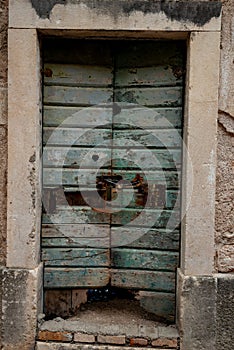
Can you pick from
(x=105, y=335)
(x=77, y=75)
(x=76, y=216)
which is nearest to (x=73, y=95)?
(x=77, y=75)

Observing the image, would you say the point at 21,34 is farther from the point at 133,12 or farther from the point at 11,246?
the point at 11,246

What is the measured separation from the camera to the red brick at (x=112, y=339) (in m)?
2.90

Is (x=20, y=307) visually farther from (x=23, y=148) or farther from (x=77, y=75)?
(x=77, y=75)

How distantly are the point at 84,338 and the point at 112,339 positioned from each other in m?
0.19

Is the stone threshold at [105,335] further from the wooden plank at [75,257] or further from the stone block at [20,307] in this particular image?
the wooden plank at [75,257]

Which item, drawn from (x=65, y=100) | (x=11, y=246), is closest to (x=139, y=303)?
(x=11, y=246)

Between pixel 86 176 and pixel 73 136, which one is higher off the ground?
pixel 73 136

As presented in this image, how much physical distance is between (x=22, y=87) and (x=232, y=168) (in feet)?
4.81

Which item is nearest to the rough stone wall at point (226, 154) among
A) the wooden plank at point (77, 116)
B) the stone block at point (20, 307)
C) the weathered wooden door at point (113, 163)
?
the weathered wooden door at point (113, 163)

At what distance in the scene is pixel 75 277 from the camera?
3.12 m

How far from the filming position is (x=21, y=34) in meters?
2.79

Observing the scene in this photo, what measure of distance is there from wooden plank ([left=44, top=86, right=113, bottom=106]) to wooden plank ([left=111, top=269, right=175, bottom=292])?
1223 millimetres

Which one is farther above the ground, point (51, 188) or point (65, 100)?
point (65, 100)

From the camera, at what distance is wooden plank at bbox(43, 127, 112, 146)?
3043 mm
